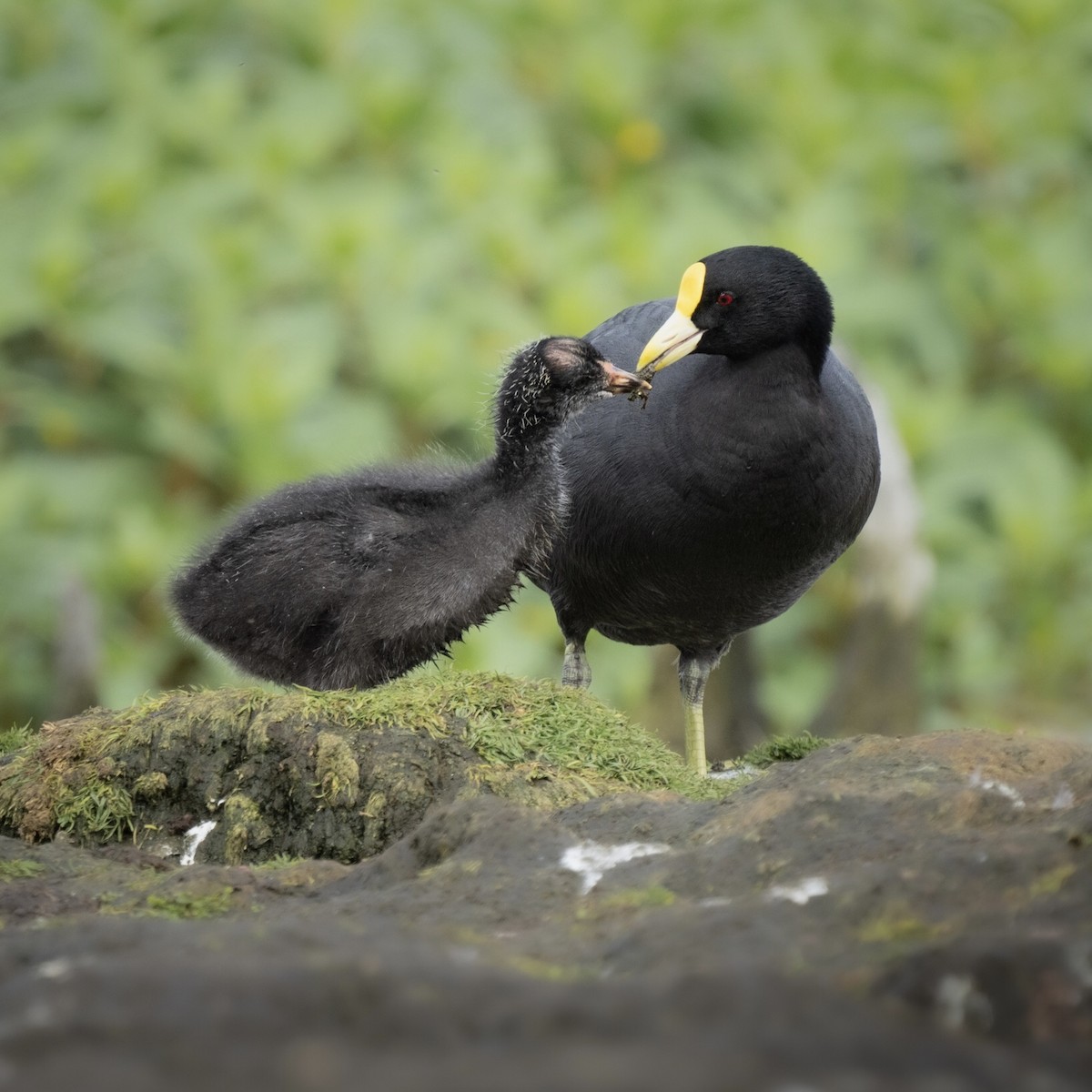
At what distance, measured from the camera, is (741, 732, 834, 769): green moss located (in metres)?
4.55

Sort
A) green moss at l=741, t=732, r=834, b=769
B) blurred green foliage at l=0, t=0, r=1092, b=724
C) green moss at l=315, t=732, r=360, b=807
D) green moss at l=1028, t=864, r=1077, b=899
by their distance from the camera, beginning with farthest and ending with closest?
blurred green foliage at l=0, t=0, r=1092, b=724 → green moss at l=741, t=732, r=834, b=769 → green moss at l=315, t=732, r=360, b=807 → green moss at l=1028, t=864, r=1077, b=899

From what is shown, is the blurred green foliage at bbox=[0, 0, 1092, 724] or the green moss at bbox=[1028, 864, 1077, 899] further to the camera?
the blurred green foliage at bbox=[0, 0, 1092, 724]

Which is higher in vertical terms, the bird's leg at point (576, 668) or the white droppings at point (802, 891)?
the bird's leg at point (576, 668)

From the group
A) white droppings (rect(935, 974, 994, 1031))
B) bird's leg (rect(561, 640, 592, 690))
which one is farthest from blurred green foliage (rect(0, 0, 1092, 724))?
white droppings (rect(935, 974, 994, 1031))

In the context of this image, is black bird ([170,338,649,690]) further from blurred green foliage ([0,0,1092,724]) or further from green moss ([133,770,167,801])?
blurred green foliage ([0,0,1092,724])

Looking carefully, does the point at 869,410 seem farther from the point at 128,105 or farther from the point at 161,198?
the point at 128,105

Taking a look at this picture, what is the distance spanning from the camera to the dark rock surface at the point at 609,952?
1574 millimetres

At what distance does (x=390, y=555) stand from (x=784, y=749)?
1.29 m

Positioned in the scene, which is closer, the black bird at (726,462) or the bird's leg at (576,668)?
the black bird at (726,462)

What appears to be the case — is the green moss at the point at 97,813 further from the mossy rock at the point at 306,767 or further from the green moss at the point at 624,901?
the green moss at the point at 624,901

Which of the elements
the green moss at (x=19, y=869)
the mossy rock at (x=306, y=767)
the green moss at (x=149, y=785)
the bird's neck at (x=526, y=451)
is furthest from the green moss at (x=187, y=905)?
the bird's neck at (x=526, y=451)

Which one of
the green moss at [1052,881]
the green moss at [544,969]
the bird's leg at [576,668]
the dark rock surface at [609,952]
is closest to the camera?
the dark rock surface at [609,952]

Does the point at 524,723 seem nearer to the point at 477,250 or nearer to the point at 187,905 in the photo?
the point at 187,905

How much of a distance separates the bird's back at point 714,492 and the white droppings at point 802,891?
2681 millimetres
